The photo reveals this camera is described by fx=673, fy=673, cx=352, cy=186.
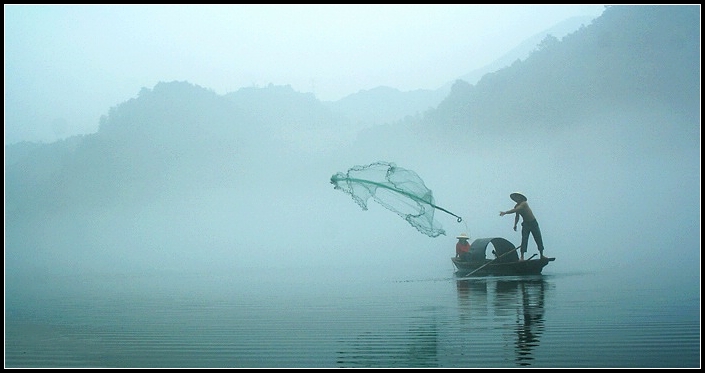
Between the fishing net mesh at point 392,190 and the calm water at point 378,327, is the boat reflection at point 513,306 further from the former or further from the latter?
the fishing net mesh at point 392,190

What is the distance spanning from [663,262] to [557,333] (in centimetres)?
1886

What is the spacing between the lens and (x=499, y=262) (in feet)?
64.1

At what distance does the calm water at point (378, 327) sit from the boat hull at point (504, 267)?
1.73 metres

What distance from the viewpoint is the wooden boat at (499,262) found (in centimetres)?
1931

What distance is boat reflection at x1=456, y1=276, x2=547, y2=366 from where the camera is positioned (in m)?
8.20

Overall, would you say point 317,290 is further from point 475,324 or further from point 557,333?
point 557,333

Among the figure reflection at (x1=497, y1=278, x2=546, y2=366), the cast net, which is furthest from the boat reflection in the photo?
the cast net

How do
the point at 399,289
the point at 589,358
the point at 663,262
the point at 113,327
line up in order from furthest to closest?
the point at 663,262 < the point at 399,289 < the point at 113,327 < the point at 589,358

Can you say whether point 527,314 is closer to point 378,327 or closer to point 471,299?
point 378,327

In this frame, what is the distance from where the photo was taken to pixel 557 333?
342 inches

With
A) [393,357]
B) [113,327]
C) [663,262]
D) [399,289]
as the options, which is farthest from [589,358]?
[663,262]

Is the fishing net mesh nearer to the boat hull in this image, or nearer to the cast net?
the cast net

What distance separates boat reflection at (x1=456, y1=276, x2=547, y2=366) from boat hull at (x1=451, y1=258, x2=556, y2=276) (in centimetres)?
88

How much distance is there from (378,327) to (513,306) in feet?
9.39
